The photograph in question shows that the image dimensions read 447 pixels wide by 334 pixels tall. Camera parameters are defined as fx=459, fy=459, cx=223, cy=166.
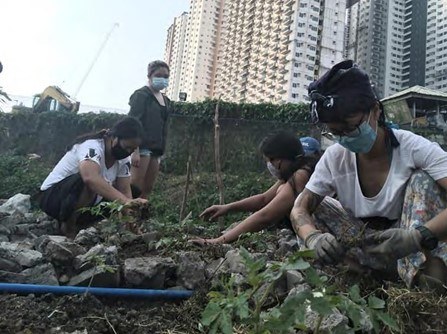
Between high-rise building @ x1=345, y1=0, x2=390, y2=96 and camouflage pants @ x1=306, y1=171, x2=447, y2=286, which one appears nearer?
camouflage pants @ x1=306, y1=171, x2=447, y2=286

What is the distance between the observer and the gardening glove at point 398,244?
4.98 ft

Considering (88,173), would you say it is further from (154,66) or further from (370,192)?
(370,192)

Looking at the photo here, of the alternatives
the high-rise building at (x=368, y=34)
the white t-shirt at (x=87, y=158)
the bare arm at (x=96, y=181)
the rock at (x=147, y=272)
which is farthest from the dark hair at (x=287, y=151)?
the high-rise building at (x=368, y=34)

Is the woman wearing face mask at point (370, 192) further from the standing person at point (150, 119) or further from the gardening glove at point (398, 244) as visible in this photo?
the standing person at point (150, 119)

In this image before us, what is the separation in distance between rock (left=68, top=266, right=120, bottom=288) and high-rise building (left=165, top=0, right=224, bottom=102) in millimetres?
45302

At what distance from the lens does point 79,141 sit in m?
3.21

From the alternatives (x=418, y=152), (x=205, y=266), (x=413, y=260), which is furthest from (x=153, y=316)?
(x=418, y=152)

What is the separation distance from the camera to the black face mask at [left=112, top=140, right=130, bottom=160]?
314 centimetres

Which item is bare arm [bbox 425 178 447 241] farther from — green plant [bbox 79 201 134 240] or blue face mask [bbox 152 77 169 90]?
blue face mask [bbox 152 77 169 90]

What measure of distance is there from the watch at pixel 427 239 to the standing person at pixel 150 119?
8.94 feet

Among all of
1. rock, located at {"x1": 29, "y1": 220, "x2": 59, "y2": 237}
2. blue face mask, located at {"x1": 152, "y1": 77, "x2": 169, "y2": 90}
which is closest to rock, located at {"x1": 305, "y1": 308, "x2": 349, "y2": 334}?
rock, located at {"x1": 29, "y1": 220, "x2": 59, "y2": 237}

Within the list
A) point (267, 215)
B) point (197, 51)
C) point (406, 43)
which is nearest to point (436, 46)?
point (406, 43)

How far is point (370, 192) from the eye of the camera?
1.97m

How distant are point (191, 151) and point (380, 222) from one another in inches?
370
